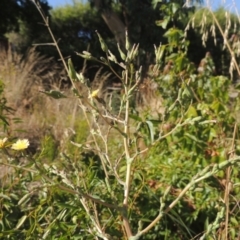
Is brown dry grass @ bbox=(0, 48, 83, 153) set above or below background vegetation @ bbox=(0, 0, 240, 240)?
below

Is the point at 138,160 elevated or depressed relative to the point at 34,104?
elevated

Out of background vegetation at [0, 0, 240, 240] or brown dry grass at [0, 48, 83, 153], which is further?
brown dry grass at [0, 48, 83, 153]

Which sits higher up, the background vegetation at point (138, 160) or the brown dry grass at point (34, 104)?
the background vegetation at point (138, 160)

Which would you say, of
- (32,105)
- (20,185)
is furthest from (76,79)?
(32,105)

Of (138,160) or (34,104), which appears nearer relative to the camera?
(138,160)

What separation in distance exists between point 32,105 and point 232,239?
4.70 metres

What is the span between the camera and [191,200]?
229 cm

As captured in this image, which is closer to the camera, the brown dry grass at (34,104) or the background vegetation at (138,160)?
the background vegetation at (138,160)

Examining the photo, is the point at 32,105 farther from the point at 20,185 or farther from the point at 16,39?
the point at 16,39

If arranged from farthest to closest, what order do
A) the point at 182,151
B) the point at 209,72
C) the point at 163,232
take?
the point at 209,72
the point at 182,151
the point at 163,232

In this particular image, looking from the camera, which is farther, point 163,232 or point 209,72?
point 209,72

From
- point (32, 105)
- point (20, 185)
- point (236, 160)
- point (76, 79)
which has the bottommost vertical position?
point (32, 105)

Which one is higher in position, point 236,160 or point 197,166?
point 236,160

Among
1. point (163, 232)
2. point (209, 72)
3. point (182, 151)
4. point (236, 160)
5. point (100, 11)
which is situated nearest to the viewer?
point (236, 160)
